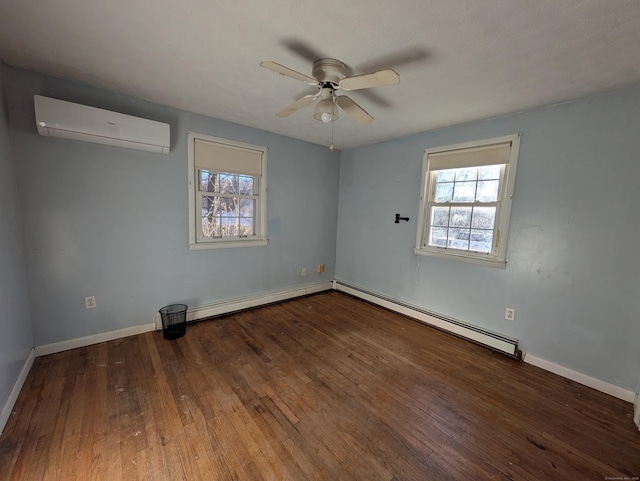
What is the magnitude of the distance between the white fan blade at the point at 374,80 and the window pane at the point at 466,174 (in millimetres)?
1906

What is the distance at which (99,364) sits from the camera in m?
2.16

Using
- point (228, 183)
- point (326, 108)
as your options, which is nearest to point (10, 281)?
point (228, 183)

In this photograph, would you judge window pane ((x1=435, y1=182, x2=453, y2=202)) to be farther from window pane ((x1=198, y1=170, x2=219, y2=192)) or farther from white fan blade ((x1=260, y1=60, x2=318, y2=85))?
window pane ((x1=198, y1=170, x2=219, y2=192))

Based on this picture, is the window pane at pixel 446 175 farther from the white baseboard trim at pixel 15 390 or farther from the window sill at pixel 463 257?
the white baseboard trim at pixel 15 390

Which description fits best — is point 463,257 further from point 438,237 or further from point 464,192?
point 464,192

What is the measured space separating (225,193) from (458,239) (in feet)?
9.55

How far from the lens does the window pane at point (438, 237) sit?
3131mm

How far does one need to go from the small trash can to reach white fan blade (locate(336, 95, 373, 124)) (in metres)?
2.58

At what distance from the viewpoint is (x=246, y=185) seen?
341cm

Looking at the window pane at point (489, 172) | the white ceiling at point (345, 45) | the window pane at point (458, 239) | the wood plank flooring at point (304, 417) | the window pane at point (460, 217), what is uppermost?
the white ceiling at point (345, 45)

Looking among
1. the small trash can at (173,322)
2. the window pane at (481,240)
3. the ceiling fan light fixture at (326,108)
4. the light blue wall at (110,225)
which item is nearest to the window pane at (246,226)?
the light blue wall at (110,225)

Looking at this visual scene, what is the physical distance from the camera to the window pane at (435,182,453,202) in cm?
306

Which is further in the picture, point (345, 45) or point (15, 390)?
point (15, 390)

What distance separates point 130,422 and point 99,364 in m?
0.88
